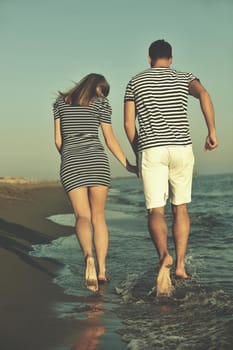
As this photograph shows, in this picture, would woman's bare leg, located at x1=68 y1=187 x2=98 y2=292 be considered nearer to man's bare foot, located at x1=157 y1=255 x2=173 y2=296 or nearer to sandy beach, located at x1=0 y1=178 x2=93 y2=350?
sandy beach, located at x1=0 y1=178 x2=93 y2=350

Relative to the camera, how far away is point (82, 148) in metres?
5.00

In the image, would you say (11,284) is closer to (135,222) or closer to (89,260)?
(89,260)

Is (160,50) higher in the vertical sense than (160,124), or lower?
higher

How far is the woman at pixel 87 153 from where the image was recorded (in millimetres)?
4977

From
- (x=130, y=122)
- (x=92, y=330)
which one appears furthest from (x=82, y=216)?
(x=92, y=330)

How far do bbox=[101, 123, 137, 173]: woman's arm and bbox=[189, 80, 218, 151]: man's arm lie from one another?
2.45ft

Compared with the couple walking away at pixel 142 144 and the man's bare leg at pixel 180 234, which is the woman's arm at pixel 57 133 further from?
the man's bare leg at pixel 180 234

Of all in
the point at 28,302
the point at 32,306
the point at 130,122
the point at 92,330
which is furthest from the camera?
the point at 130,122

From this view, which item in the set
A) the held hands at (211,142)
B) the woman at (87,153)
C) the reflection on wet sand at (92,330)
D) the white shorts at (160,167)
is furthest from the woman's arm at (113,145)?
the reflection on wet sand at (92,330)

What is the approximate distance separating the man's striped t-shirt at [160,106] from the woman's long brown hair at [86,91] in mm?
386

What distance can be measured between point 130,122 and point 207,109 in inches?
26.1

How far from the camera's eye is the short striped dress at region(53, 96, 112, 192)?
497cm

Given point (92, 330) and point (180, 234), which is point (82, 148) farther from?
point (92, 330)

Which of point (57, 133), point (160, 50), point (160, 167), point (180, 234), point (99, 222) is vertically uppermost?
point (160, 50)
